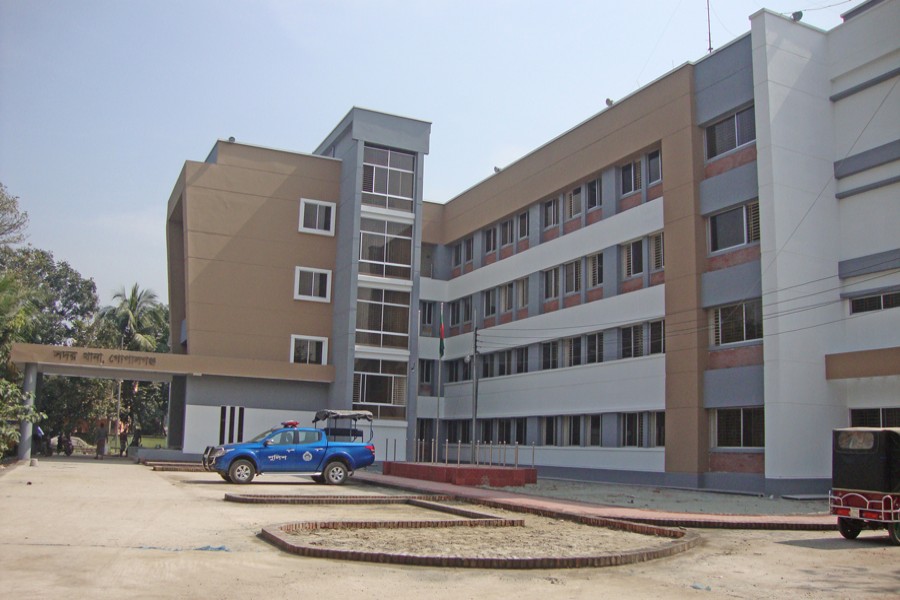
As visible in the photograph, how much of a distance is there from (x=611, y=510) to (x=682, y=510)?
2134 mm

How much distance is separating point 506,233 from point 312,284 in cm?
987

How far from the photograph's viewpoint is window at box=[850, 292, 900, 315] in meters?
23.9

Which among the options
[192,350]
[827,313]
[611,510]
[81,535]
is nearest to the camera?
[81,535]

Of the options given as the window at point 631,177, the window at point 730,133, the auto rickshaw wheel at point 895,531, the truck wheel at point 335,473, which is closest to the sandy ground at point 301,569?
the auto rickshaw wheel at point 895,531

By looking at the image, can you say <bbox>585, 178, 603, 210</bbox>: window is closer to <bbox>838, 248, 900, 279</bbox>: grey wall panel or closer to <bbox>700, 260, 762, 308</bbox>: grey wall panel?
<bbox>700, 260, 762, 308</bbox>: grey wall panel

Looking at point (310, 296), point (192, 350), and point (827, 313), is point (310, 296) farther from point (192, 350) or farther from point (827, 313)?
point (827, 313)

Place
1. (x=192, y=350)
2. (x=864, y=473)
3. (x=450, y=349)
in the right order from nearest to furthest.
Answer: (x=864, y=473) < (x=192, y=350) < (x=450, y=349)

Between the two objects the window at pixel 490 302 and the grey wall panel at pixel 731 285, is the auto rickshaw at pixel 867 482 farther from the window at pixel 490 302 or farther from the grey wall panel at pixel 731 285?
the window at pixel 490 302

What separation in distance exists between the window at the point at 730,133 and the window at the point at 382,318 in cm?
1729

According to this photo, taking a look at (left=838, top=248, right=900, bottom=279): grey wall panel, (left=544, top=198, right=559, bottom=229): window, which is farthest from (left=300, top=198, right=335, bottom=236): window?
(left=838, top=248, right=900, bottom=279): grey wall panel

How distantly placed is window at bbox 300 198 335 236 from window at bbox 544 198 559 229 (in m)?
10.4

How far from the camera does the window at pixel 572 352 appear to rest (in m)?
34.8

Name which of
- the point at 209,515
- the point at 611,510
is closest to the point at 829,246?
the point at 611,510

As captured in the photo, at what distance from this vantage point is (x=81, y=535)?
1231 cm
